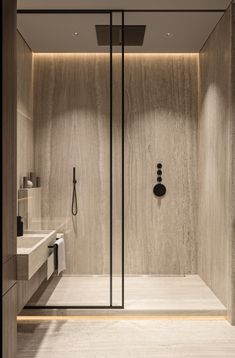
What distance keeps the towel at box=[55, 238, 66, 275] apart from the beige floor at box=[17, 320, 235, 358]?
46cm

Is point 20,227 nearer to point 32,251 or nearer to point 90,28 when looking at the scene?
point 32,251

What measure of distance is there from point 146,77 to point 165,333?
9.47 ft

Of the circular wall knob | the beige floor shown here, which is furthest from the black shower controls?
the beige floor

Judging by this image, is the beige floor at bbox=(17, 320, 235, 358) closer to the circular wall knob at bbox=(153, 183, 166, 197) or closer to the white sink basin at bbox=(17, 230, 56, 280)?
the white sink basin at bbox=(17, 230, 56, 280)

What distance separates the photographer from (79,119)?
13.0ft

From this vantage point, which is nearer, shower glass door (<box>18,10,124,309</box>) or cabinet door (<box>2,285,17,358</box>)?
cabinet door (<box>2,285,17,358</box>)

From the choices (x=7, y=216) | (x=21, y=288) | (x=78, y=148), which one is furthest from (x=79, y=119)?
(x=7, y=216)

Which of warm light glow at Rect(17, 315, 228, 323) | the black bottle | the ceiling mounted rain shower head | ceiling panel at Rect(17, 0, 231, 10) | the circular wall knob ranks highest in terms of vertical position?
ceiling panel at Rect(17, 0, 231, 10)

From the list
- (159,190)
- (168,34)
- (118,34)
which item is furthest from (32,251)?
(168,34)

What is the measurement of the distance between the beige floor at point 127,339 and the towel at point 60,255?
18.0 inches

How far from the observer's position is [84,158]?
3961mm

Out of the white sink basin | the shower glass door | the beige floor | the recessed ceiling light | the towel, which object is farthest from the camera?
the recessed ceiling light

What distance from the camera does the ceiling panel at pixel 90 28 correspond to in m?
3.79

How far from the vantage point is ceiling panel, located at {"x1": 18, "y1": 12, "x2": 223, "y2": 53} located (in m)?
3.79
